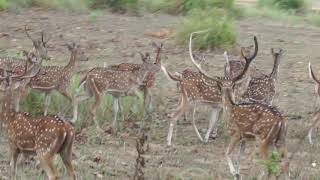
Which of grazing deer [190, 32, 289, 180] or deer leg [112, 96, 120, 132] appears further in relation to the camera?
deer leg [112, 96, 120, 132]

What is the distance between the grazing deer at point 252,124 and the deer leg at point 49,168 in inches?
81.3

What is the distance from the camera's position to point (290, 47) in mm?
19766

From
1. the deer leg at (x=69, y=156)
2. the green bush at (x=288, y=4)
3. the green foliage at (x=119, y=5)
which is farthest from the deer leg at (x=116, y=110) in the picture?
the green bush at (x=288, y=4)

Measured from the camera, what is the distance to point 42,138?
9.10 metres

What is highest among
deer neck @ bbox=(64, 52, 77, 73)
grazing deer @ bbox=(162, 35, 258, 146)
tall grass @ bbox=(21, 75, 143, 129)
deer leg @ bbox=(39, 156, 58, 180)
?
deer neck @ bbox=(64, 52, 77, 73)

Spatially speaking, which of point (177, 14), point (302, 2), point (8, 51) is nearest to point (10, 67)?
point (8, 51)

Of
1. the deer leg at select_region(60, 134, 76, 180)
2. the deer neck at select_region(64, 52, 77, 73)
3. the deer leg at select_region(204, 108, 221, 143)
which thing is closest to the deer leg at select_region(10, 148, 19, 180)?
the deer leg at select_region(60, 134, 76, 180)

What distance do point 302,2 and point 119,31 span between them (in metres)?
9.24

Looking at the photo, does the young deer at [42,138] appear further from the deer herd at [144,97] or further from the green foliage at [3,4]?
the green foliage at [3,4]

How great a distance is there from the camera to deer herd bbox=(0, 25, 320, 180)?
919 centimetres

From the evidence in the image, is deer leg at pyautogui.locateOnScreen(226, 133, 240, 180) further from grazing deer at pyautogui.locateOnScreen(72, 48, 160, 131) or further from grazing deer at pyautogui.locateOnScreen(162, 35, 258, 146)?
grazing deer at pyautogui.locateOnScreen(72, 48, 160, 131)

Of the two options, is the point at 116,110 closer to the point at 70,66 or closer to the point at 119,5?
the point at 70,66

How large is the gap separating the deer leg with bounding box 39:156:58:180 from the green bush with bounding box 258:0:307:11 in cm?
2007

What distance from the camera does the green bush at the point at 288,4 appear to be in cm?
2809
